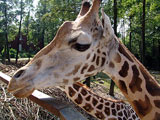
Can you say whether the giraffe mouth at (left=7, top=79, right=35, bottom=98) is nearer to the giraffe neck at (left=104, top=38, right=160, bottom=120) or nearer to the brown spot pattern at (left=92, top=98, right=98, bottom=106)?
the giraffe neck at (left=104, top=38, right=160, bottom=120)

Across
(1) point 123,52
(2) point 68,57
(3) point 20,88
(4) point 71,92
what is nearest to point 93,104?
(4) point 71,92

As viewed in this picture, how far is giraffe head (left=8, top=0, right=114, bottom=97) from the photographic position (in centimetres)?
128

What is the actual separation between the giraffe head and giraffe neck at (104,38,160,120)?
14 cm

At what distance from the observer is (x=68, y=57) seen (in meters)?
1.36

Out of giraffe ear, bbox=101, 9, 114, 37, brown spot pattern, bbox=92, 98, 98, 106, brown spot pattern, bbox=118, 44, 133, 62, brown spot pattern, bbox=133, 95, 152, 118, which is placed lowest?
brown spot pattern, bbox=92, 98, 98, 106

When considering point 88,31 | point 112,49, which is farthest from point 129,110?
point 88,31

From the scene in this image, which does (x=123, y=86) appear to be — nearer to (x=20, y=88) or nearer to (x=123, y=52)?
(x=123, y=52)

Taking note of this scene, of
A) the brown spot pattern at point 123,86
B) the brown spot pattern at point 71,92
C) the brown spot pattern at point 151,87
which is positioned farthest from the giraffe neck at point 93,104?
the brown spot pattern at point 151,87

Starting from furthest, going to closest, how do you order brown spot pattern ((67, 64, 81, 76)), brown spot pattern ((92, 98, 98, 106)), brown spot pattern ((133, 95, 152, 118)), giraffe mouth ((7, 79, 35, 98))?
brown spot pattern ((92, 98, 98, 106)) → brown spot pattern ((133, 95, 152, 118)) → brown spot pattern ((67, 64, 81, 76)) → giraffe mouth ((7, 79, 35, 98))

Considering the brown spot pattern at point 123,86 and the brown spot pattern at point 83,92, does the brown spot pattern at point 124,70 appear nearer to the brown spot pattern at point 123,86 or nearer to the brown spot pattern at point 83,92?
the brown spot pattern at point 123,86

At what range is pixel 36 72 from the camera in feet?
4.31

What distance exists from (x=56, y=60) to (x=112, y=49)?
52 centimetres

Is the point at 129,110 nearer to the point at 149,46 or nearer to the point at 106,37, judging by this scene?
the point at 106,37

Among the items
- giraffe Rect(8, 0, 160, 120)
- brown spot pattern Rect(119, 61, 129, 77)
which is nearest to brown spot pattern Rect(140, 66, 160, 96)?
giraffe Rect(8, 0, 160, 120)
